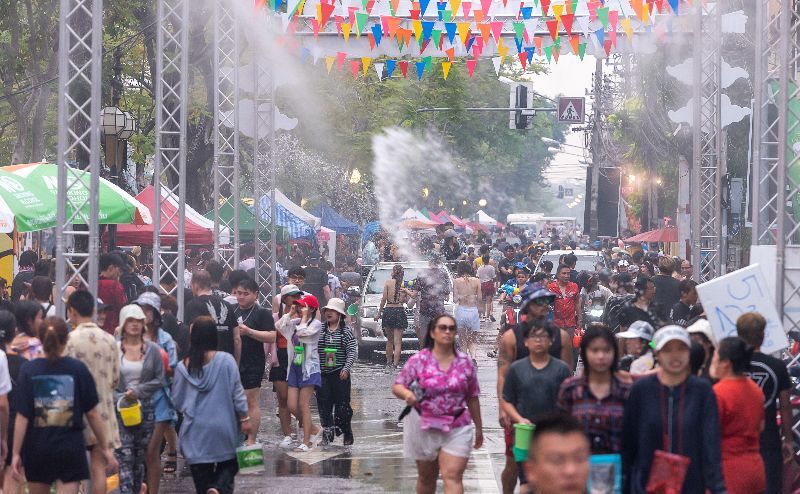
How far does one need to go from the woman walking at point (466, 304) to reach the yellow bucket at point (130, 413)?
12.7m

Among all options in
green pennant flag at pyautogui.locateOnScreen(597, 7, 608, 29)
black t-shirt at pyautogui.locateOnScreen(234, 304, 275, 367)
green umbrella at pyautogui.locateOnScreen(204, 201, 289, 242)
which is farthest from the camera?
green umbrella at pyautogui.locateOnScreen(204, 201, 289, 242)

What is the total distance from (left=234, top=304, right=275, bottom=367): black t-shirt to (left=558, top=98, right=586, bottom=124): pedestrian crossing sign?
32133 mm

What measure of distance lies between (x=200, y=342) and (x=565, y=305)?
9596mm

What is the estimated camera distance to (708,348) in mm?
8906

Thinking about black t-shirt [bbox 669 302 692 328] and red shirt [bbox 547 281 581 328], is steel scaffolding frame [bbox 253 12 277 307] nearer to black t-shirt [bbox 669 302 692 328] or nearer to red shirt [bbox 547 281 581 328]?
red shirt [bbox 547 281 581 328]

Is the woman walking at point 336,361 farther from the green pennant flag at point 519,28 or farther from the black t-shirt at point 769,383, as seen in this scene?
the green pennant flag at point 519,28

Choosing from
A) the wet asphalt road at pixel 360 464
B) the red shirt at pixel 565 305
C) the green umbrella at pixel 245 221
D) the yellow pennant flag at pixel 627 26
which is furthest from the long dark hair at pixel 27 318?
the green umbrella at pixel 245 221

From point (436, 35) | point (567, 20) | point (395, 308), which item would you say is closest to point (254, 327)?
point (395, 308)

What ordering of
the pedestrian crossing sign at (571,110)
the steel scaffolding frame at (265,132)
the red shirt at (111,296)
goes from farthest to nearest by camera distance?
the pedestrian crossing sign at (571,110) → the steel scaffolding frame at (265,132) → the red shirt at (111,296)

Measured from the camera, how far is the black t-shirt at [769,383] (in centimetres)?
847

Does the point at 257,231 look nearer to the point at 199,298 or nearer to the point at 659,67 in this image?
the point at 199,298

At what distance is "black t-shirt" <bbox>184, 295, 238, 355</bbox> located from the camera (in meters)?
12.8

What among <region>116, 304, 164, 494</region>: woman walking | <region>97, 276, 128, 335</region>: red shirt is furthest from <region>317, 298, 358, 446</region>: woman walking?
<region>116, 304, 164, 494</region>: woman walking

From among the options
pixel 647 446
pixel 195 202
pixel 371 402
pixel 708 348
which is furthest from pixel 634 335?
pixel 195 202
